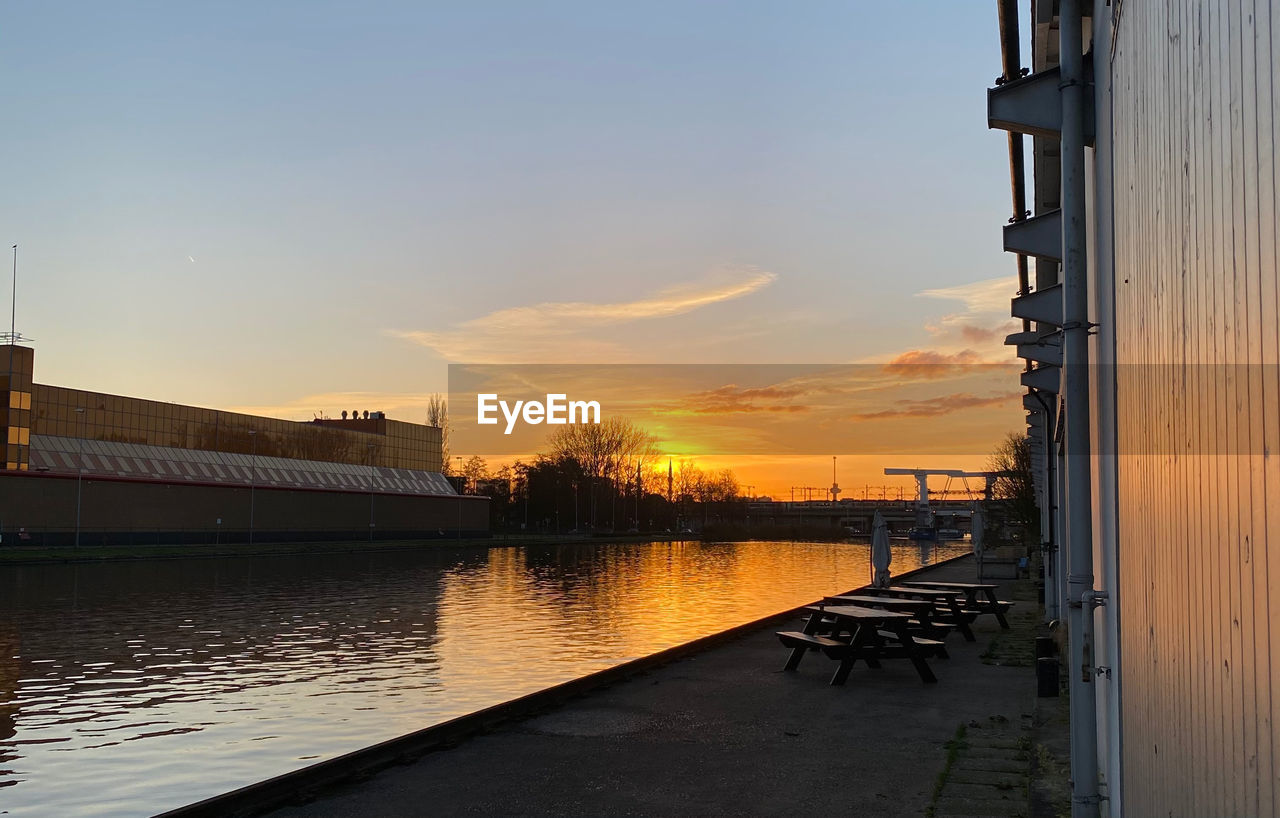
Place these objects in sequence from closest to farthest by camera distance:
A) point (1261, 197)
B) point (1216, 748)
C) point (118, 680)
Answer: point (1261, 197), point (1216, 748), point (118, 680)

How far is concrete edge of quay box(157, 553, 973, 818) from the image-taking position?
698 cm

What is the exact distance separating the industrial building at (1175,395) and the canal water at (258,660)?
7.49 m

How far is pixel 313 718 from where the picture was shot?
12.7 m

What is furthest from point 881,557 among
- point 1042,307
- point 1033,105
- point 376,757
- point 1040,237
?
point 1033,105

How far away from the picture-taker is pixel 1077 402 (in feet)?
22.4

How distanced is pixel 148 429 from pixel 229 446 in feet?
29.2

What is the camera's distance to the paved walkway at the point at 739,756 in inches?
293

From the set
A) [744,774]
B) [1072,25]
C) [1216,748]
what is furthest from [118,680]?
[1216,748]

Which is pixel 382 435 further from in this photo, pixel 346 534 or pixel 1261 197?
pixel 1261 197

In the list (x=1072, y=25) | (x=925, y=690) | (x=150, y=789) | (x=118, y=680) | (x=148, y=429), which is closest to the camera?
(x=1072, y=25)

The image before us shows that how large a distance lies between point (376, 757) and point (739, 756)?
2.88 metres

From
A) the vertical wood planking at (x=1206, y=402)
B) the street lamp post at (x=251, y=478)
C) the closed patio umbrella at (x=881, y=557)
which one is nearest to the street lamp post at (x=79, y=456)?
the street lamp post at (x=251, y=478)

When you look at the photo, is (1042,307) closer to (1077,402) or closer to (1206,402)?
(1077,402)

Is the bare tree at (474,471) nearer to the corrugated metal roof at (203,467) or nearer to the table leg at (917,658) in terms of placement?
the corrugated metal roof at (203,467)
